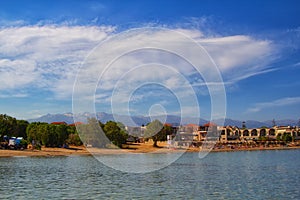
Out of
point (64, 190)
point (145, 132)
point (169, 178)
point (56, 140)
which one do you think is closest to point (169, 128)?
point (145, 132)

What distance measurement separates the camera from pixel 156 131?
149625 mm

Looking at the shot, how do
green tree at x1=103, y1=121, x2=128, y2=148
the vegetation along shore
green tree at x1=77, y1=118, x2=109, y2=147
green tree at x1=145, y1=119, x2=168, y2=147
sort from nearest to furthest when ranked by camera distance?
the vegetation along shore → green tree at x1=77, y1=118, x2=109, y2=147 → green tree at x1=103, y1=121, x2=128, y2=148 → green tree at x1=145, y1=119, x2=168, y2=147

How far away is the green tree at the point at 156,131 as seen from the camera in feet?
496

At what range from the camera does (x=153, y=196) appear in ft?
106

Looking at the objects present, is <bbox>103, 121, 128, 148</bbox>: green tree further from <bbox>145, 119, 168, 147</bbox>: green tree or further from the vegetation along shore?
<bbox>145, 119, 168, 147</bbox>: green tree

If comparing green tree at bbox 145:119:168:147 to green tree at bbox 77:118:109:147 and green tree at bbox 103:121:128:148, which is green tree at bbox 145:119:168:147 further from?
green tree at bbox 77:118:109:147

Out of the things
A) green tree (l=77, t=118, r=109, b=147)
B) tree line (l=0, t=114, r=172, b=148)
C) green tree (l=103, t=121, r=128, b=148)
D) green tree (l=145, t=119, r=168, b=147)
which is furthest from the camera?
green tree (l=145, t=119, r=168, b=147)

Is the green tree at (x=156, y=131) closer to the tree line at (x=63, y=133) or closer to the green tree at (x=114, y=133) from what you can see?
the tree line at (x=63, y=133)

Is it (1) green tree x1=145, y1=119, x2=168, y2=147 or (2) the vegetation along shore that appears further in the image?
(1) green tree x1=145, y1=119, x2=168, y2=147

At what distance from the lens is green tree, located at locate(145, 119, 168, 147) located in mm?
151125

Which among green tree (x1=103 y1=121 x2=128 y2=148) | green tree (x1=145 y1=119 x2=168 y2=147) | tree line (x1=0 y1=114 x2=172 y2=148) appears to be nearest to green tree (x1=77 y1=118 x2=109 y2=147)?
tree line (x1=0 y1=114 x2=172 y2=148)

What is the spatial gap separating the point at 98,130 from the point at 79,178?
7282cm

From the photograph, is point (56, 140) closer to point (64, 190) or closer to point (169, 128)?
point (169, 128)

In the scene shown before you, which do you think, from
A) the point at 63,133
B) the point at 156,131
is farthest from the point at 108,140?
the point at 156,131
